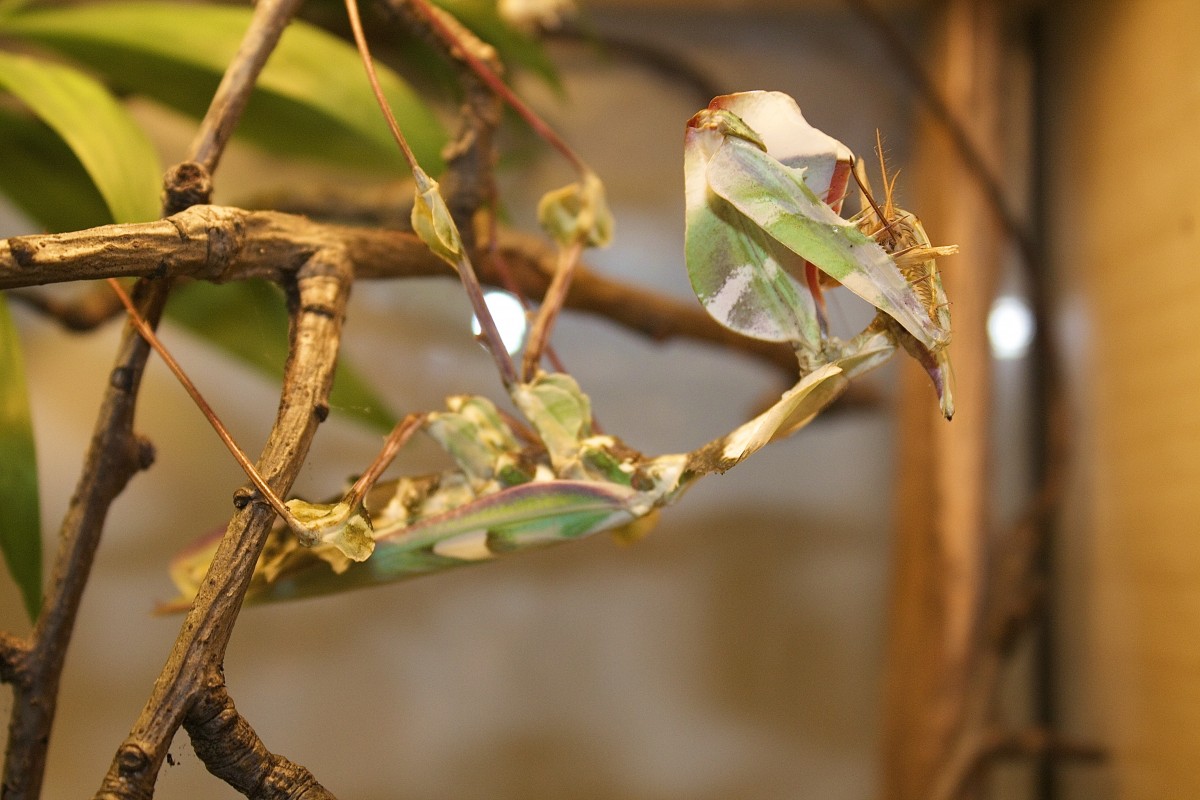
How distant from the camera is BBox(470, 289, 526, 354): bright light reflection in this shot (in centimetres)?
50

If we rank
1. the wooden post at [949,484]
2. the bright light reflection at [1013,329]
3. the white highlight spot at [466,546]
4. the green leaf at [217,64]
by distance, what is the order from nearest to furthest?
the white highlight spot at [466,546]
the green leaf at [217,64]
the wooden post at [949,484]
the bright light reflection at [1013,329]

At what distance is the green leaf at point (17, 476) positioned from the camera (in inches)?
18.1

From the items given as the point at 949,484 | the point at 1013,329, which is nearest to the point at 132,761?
the point at 949,484

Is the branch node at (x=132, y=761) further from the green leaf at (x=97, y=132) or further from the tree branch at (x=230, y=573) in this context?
the green leaf at (x=97, y=132)

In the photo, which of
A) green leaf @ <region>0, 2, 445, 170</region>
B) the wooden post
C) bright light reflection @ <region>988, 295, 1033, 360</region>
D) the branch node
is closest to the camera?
the branch node

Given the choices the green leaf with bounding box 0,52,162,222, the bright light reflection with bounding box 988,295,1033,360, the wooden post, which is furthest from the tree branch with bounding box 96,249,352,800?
the bright light reflection with bounding box 988,295,1033,360

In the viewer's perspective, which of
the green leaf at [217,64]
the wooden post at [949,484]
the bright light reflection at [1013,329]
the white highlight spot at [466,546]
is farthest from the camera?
the bright light reflection at [1013,329]

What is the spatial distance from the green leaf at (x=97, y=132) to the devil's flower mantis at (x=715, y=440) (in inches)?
7.0

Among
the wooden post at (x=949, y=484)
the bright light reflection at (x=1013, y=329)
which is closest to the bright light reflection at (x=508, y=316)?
the wooden post at (x=949, y=484)

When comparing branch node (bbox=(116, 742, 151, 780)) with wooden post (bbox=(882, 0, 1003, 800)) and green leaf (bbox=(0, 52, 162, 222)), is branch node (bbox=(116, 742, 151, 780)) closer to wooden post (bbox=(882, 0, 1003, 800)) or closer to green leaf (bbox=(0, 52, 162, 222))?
green leaf (bbox=(0, 52, 162, 222))

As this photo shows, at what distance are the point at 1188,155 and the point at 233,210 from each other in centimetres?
69

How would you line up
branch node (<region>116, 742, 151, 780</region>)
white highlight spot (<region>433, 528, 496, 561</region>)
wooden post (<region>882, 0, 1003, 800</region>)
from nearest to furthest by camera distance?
branch node (<region>116, 742, 151, 780</region>)
white highlight spot (<region>433, 528, 496, 561</region>)
wooden post (<region>882, 0, 1003, 800</region>)

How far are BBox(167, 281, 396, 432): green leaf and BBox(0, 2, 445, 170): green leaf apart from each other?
0.13 metres

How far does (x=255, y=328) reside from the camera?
0.56 m
